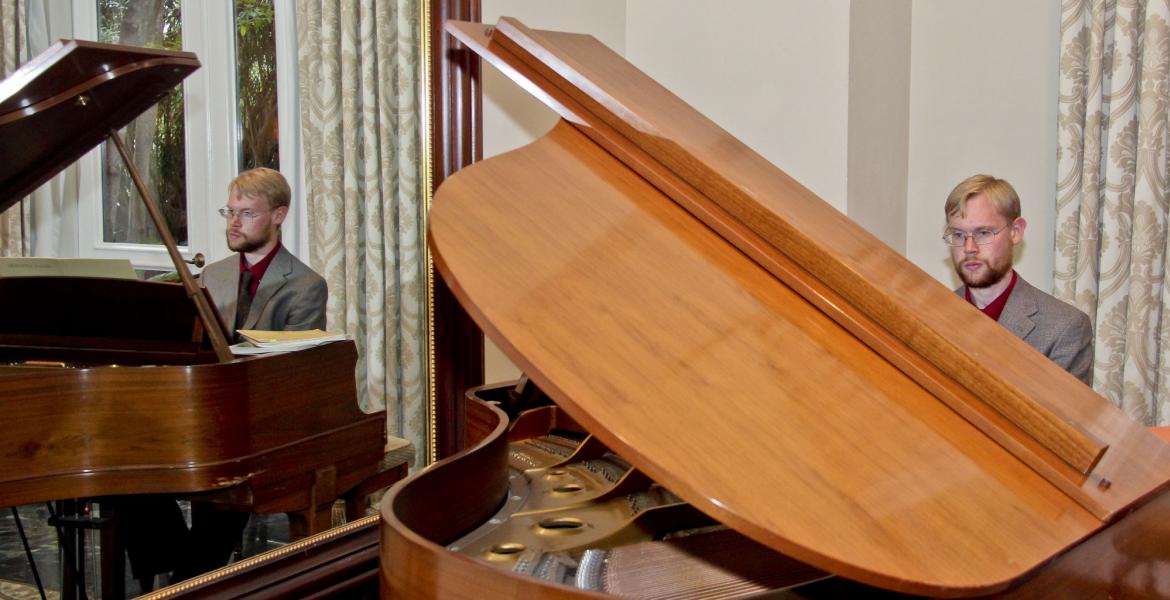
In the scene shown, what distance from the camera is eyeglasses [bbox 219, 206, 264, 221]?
2004 millimetres

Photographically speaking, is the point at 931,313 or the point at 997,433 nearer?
the point at 997,433

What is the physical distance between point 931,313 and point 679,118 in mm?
644

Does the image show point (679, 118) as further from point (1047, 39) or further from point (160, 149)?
point (1047, 39)

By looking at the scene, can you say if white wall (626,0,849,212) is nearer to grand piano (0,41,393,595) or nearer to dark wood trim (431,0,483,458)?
dark wood trim (431,0,483,458)

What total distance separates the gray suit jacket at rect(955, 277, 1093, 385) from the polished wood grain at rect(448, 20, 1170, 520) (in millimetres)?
1236

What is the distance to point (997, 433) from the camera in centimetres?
135

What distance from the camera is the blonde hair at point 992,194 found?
2.90m

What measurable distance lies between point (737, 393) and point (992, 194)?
1910 mm

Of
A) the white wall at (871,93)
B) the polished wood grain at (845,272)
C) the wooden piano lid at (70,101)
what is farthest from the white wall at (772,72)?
the wooden piano lid at (70,101)

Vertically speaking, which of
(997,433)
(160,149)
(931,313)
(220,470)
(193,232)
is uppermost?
(160,149)

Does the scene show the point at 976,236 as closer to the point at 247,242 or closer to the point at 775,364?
the point at 775,364

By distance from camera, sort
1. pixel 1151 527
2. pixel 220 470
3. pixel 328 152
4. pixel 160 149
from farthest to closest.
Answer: pixel 328 152 < pixel 220 470 < pixel 160 149 < pixel 1151 527

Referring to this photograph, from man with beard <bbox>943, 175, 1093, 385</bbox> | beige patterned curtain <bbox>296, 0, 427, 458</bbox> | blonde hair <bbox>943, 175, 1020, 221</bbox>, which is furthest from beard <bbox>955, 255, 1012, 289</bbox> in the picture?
beige patterned curtain <bbox>296, 0, 427, 458</bbox>

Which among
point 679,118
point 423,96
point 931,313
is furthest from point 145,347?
point 931,313
